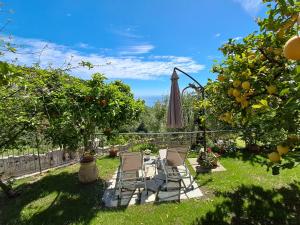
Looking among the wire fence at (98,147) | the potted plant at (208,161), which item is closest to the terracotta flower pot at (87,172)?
the wire fence at (98,147)

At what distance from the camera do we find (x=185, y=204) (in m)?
4.68

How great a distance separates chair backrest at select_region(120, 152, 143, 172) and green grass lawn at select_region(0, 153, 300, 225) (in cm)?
93

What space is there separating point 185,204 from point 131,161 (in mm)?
1738

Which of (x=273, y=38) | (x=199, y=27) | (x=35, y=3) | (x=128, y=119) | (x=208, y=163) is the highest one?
(x=199, y=27)

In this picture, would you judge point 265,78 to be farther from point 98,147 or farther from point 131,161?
point 98,147

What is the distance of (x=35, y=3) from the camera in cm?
383

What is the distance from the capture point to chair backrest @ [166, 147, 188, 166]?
6.01 meters

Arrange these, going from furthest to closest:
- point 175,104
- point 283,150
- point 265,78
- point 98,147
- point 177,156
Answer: point 98,147, point 175,104, point 177,156, point 265,78, point 283,150

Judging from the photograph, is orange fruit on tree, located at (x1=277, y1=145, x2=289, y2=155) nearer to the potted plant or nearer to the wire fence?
the potted plant

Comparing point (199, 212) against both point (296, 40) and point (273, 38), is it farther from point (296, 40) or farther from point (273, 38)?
point (296, 40)

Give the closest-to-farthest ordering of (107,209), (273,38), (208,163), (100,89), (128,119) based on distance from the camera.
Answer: (273,38)
(107,209)
(100,89)
(128,119)
(208,163)

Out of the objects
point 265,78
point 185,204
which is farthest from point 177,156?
point 265,78

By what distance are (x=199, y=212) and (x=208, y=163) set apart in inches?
100

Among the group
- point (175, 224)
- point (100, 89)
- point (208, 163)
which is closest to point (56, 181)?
point (100, 89)
